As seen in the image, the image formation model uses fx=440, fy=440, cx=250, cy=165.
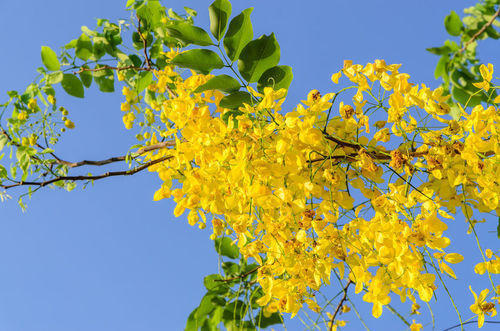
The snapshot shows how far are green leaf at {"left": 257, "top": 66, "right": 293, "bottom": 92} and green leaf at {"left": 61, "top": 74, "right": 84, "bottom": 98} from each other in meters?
1.01

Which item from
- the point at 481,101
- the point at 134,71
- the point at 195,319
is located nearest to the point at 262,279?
the point at 195,319

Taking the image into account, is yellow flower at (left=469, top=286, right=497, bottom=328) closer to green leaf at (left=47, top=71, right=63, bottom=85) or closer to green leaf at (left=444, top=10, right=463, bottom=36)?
green leaf at (left=47, top=71, right=63, bottom=85)

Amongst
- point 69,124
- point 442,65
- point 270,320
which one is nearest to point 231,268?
point 270,320

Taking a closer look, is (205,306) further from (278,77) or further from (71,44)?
(71,44)

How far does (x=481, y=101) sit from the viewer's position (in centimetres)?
179

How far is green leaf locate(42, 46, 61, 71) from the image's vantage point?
1.66m

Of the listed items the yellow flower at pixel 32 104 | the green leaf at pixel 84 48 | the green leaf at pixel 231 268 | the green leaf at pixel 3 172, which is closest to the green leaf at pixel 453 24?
the green leaf at pixel 231 268

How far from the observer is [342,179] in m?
0.82

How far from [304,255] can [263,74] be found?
0.39 meters

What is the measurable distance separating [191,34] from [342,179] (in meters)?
0.45

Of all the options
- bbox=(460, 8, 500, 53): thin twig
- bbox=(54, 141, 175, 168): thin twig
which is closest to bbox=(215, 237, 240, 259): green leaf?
bbox=(54, 141, 175, 168): thin twig

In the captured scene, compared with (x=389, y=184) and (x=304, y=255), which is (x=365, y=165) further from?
(x=304, y=255)

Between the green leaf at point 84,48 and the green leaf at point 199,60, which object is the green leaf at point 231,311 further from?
the green leaf at point 84,48

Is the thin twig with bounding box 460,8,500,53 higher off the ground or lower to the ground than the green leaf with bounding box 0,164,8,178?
higher
